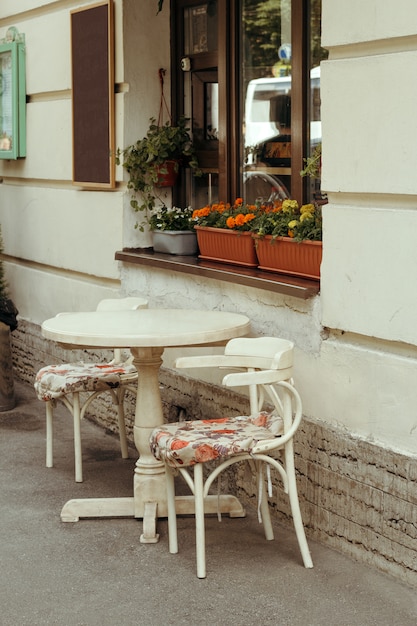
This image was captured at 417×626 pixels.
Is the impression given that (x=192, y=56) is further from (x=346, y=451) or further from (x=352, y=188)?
(x=346, y=451)

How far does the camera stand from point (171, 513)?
4676 mm

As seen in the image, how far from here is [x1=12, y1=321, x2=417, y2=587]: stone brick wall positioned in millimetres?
4371

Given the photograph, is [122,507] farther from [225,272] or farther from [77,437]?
[225,272]

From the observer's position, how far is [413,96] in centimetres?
417

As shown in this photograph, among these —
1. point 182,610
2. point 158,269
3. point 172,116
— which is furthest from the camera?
point 172,116

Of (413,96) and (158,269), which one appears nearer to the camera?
(413,96)

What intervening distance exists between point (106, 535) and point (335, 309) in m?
1.48

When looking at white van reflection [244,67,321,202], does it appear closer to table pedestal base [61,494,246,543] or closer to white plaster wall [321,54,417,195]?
white plaster wall [321,54,417,195]

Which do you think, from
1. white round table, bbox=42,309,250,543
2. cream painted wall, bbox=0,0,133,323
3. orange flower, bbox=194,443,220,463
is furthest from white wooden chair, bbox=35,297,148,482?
orange flower, bbox=194,443,220,463

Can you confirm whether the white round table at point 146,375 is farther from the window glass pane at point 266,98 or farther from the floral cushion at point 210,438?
the window glass pane at point 266,98

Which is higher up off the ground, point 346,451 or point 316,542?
point 346,451

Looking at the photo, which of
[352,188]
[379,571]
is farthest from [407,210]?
[379,571]

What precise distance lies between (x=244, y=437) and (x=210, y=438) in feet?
0.46

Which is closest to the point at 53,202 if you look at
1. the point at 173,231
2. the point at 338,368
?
the point at 173,231
